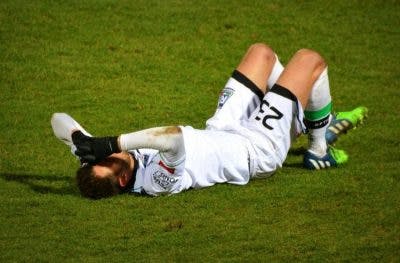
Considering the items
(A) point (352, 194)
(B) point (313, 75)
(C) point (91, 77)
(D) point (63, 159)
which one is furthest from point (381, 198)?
(C) point (91, 77)

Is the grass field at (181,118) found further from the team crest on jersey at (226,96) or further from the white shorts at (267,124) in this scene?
the team crest on jersey at (226,96)

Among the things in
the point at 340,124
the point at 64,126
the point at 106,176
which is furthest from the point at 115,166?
the point at 340,124

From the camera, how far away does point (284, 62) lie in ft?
32.7

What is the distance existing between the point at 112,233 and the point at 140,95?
135 inches

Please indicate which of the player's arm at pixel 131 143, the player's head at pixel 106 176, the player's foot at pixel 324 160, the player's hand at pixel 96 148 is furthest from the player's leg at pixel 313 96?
the player's hand at pixel 96 148

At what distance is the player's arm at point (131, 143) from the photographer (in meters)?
6.09

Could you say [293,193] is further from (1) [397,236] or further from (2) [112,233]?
(2) [112,233]

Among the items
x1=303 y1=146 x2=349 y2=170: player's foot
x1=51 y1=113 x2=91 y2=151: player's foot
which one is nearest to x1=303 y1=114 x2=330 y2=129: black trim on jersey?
x1=303 y1=146 x2=349 y2=170: player's foot

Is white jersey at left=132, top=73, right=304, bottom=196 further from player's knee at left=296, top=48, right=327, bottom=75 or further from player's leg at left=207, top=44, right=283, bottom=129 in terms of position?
player's knee at left=296, top=48, right=327, bottom=75

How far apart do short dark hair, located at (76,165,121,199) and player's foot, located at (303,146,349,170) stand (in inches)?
66.8

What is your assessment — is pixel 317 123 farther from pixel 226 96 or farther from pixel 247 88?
Result: pixel 226 96

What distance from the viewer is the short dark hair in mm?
6309

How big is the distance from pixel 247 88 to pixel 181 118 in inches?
62.2

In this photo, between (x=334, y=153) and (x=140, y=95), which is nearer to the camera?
(x=334, y=153)
